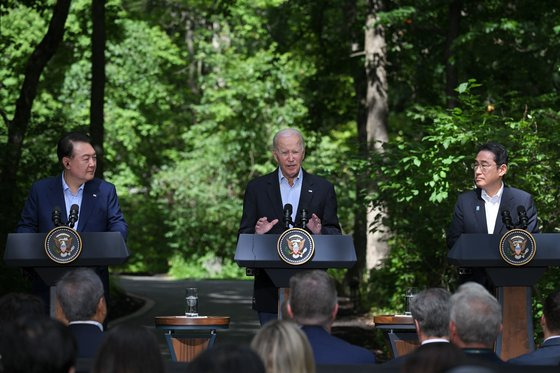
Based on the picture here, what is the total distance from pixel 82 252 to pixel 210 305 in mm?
18453

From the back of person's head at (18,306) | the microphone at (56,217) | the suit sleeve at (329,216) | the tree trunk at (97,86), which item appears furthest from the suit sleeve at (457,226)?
the tree trunk at (97,86)

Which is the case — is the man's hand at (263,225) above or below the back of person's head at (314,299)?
above

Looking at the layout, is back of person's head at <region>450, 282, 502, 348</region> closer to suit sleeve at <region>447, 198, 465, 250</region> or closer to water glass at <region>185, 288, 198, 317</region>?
suit sleeve at <region>447, 198, 465, 250</region>

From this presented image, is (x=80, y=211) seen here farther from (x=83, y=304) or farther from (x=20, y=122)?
(x=20, y=122)

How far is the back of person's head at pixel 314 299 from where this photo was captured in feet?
21.0

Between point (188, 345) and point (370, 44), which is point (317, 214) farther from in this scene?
point (370, 44)

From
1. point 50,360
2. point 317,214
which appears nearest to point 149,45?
point 317,214

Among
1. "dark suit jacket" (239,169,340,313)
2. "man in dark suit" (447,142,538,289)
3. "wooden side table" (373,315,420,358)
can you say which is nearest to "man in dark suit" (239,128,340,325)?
"dark suit jacket" (239,169,340,313)

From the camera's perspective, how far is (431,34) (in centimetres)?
2459

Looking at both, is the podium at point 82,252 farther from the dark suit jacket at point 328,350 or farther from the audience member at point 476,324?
the audience member at point 476,324

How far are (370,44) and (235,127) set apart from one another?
19200mm

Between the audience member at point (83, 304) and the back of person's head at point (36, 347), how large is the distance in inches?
65.7

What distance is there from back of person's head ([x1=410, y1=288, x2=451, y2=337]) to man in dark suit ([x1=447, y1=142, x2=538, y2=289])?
2.73 metres

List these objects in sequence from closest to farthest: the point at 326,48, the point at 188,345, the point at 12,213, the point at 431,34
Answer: the point at 188,345 < the point at 12,213 < the point at 431,34 < the point at 326,48
